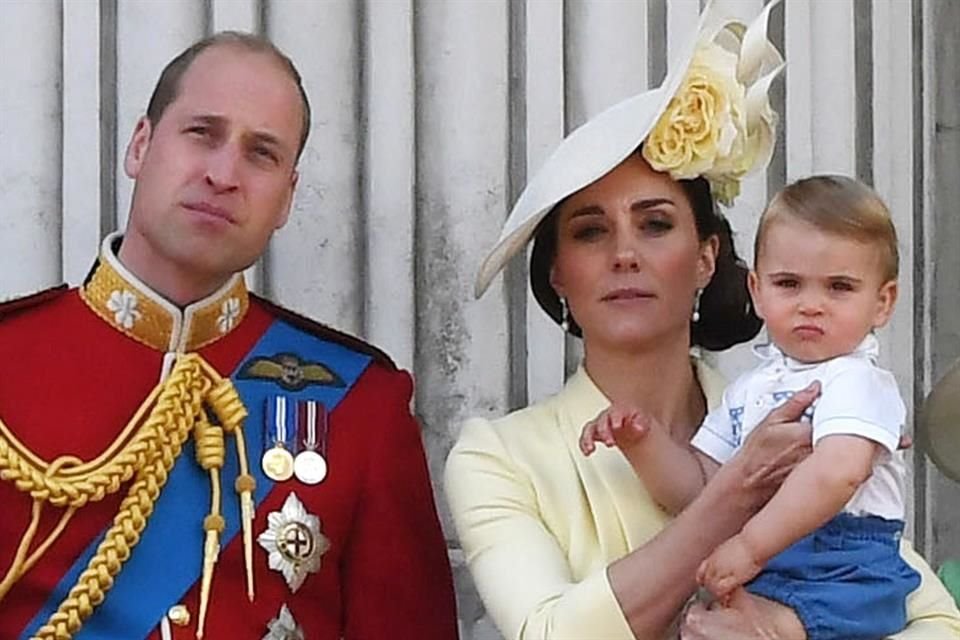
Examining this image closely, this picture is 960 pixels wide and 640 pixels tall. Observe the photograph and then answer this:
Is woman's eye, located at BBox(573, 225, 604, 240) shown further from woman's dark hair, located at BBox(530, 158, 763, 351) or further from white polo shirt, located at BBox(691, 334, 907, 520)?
white polo shirt, located at BBox(691, 334, 907, 520)

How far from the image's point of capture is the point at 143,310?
2254 mm

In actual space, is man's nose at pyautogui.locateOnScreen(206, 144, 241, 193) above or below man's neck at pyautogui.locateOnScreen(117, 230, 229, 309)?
above

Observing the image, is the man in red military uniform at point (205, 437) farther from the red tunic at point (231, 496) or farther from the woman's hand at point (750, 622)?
the woman's hand at point (750, 622)

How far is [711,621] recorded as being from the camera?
80.6 inches

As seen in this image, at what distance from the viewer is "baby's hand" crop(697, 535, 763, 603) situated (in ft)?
6.55

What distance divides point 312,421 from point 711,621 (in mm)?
482

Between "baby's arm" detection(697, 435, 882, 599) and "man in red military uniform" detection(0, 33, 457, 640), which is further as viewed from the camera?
"man in red military uniform" detection(0, 33, 457, 640)

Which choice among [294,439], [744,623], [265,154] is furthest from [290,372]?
[744,623]

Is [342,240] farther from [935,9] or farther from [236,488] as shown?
[935,9]

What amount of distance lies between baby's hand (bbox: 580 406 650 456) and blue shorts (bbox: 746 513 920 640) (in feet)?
0.61

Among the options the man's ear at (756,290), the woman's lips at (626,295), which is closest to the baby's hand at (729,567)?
the man's ear at (756,290)

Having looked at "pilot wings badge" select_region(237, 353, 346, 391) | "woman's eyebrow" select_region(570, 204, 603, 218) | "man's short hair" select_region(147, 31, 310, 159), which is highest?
"man's short hair" select_region(147, 31, 310, 159)

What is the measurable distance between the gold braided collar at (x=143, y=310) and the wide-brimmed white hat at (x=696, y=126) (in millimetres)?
344

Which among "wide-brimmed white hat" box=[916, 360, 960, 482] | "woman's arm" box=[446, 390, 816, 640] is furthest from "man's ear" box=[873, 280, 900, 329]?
"wide-brimmed white hat" box=[916, 360, 960, 482]
